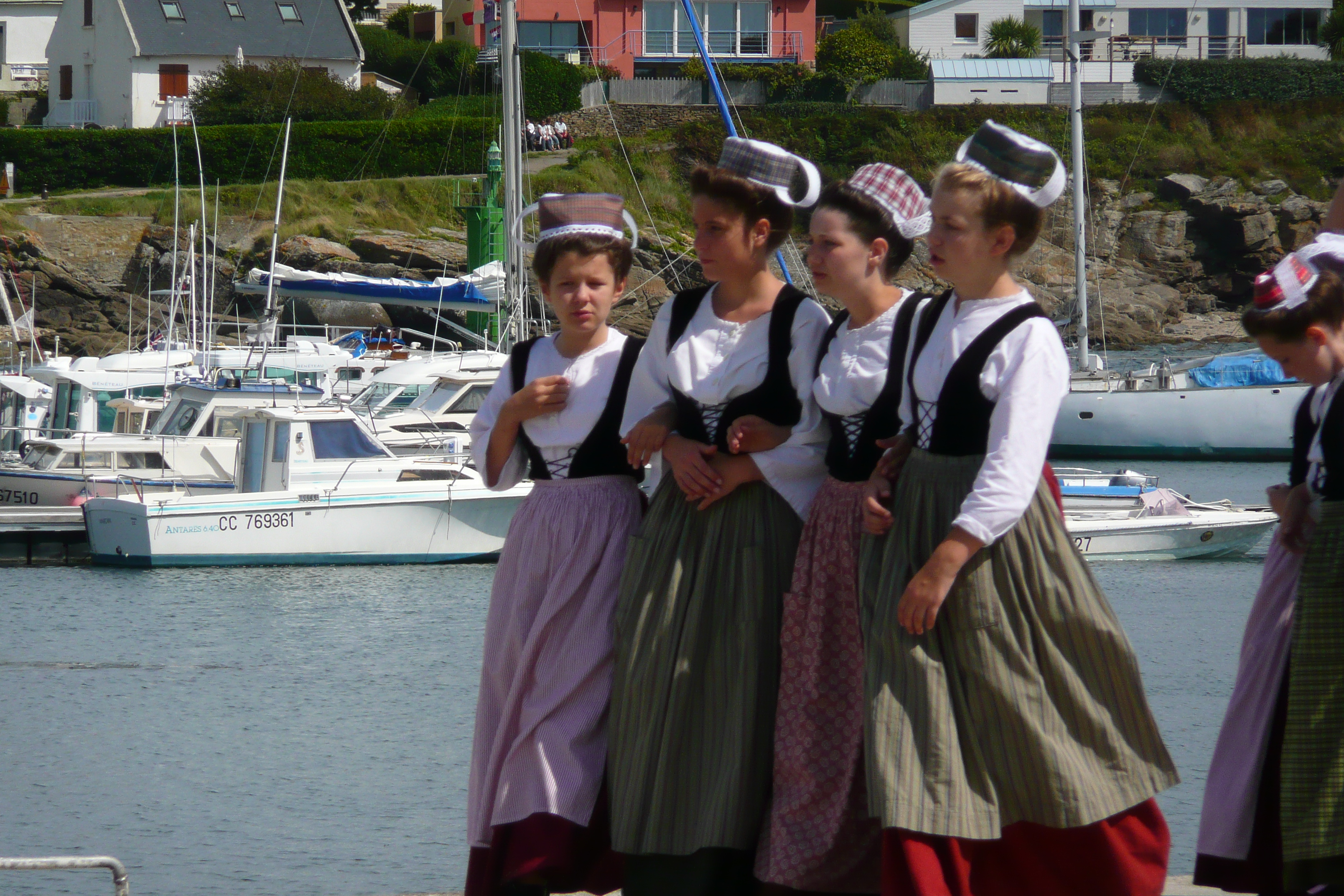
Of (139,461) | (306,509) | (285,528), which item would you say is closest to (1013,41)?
(139,461)

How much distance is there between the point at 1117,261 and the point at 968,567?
45.4 m

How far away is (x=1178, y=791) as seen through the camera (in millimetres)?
7055

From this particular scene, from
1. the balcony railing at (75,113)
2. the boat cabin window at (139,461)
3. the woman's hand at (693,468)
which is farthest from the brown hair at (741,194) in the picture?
the balcony railing at (75,113)

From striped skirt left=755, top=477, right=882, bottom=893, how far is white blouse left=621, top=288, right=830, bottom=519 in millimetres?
95

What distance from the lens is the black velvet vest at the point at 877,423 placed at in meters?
3.08

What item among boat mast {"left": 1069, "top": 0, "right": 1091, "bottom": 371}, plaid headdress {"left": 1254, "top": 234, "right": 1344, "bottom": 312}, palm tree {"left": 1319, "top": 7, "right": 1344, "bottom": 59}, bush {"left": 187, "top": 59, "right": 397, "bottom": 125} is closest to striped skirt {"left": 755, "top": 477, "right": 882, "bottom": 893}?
plaid headdress {"left": 1254, "top": 234, "right": 1344, "bottom": 312}

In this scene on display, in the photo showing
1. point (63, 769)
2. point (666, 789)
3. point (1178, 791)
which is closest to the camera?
point (666, 789)

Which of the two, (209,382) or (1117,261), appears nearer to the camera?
(209,382)

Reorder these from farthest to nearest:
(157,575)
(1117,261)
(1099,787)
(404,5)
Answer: (404,5) → (1117,261) → (157,575) → (1099,787)

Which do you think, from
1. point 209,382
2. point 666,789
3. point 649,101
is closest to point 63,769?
point 666,789

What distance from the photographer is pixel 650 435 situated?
127 inches

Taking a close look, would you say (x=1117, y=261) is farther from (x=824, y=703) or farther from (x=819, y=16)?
(x=824, y=703)

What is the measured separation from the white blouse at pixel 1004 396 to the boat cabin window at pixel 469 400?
46.6 feet

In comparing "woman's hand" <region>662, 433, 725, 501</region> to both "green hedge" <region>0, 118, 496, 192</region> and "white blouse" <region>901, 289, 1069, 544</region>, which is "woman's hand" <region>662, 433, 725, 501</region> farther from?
"green hedge" <region>0, 118, 496, 192</region>
